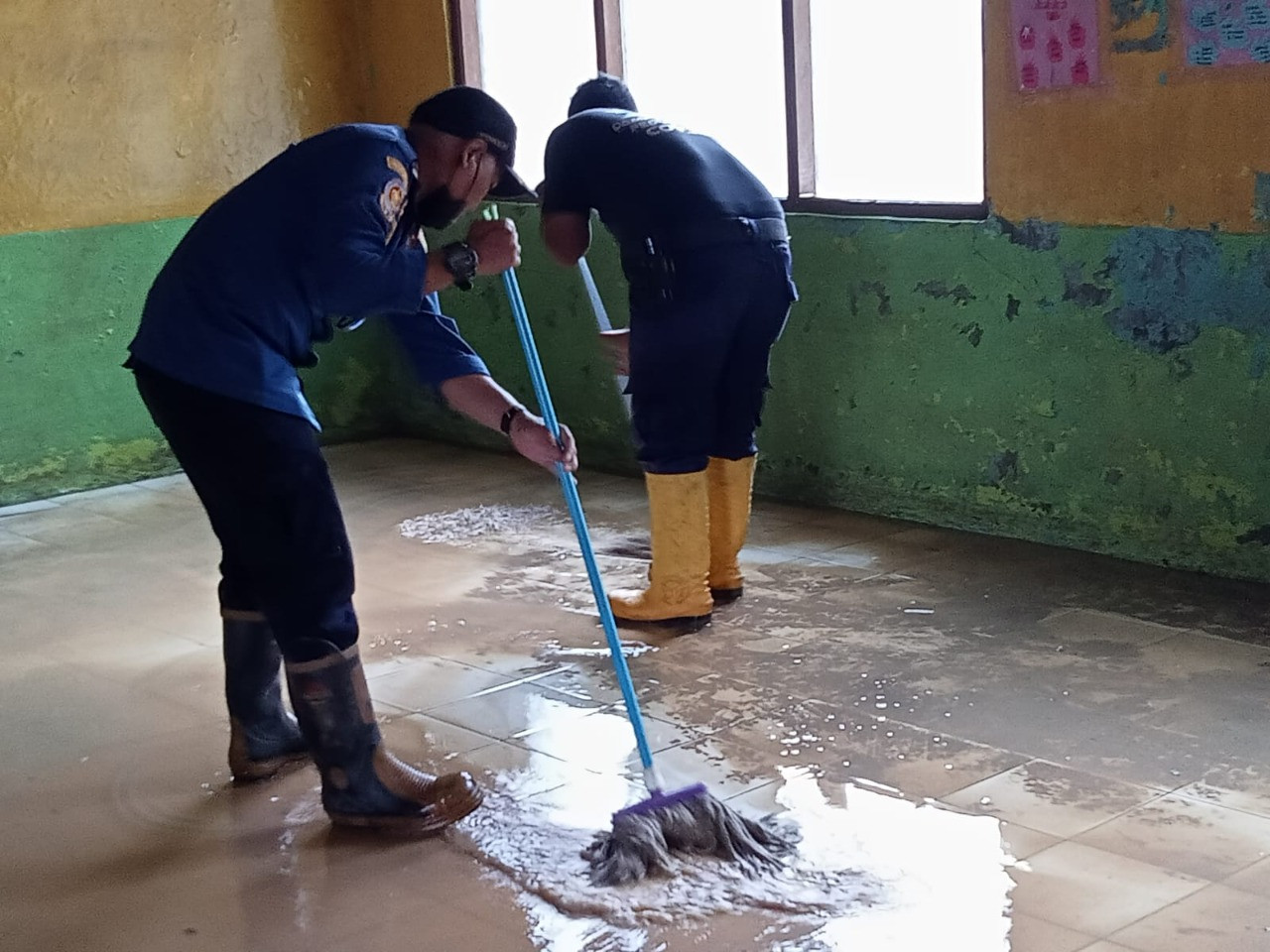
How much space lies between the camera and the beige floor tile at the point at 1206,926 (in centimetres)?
245

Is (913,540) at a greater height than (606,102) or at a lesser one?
lesser

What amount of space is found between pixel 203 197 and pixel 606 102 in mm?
2596

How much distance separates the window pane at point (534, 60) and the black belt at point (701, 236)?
2137 millimetres

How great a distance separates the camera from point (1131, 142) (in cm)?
430

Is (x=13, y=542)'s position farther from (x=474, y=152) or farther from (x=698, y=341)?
(x=474, y=152)

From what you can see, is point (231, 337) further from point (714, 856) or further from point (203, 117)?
point (203, 117)

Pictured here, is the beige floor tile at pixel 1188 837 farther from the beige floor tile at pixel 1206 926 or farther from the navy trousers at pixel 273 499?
the navy trousers at pixel 273 499

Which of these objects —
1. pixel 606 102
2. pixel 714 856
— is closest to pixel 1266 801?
pixel 714 856

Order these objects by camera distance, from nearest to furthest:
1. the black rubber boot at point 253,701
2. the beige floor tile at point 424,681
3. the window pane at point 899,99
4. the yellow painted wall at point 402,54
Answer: the black rubber boot at point 253,701
the beige floor tile at point 424,681
the window pane at point 899,99
the yellow painted wall at point 402,54

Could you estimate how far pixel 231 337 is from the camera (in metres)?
2.80

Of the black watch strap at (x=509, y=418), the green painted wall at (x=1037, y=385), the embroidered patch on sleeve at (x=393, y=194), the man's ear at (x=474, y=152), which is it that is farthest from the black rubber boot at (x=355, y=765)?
the green painted wall at (x=1037, y=385)

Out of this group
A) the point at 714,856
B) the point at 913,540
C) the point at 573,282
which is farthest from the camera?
the point at 573,282

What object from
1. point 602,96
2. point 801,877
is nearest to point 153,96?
point 602,96

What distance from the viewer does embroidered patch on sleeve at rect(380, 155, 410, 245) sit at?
2.77 meters
